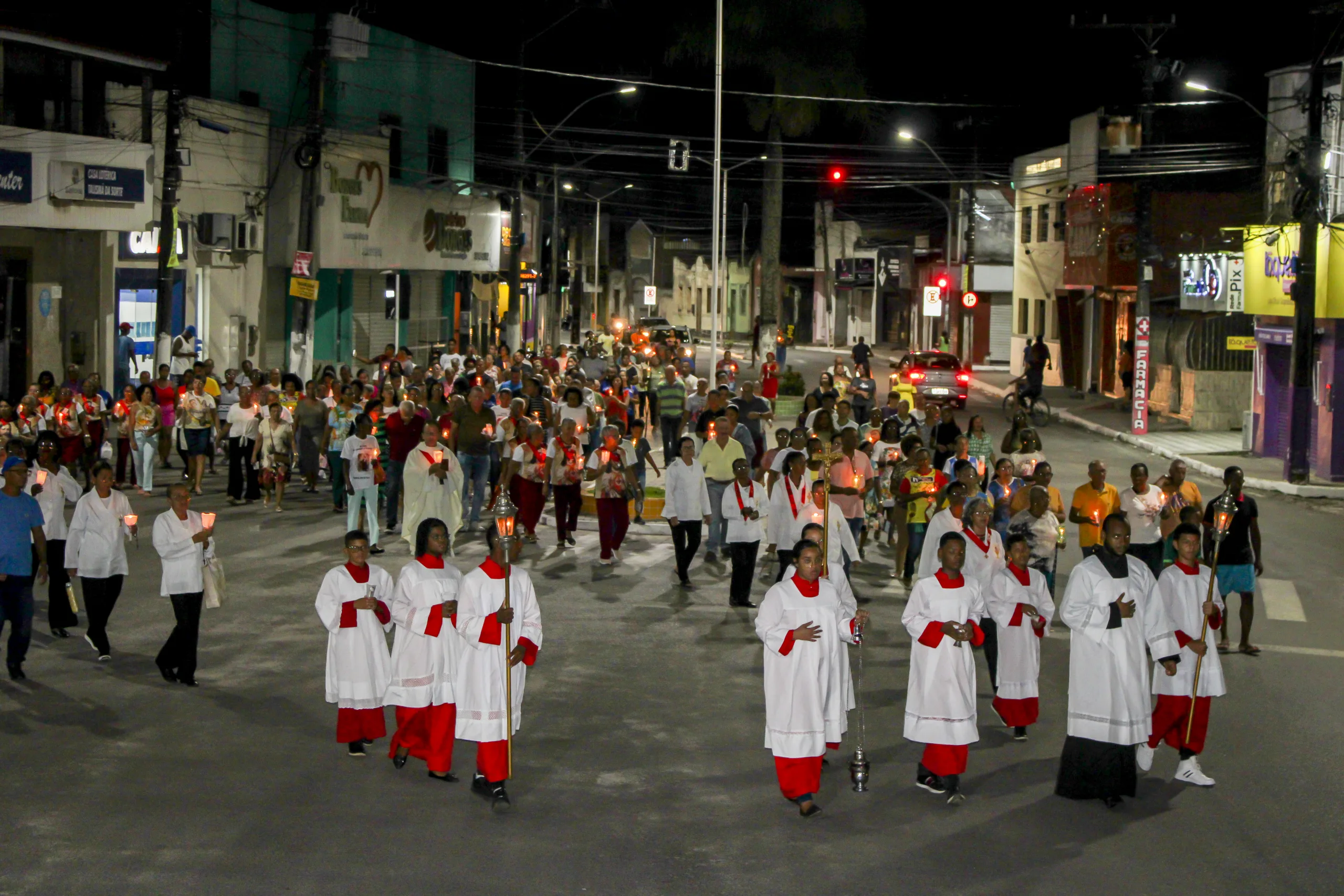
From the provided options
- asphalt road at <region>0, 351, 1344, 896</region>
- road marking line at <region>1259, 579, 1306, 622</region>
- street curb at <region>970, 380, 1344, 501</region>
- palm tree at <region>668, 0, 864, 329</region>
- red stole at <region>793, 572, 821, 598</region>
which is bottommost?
asphalt road at <region>0, 351, 1344, 896</region>

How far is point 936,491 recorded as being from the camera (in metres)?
16.0

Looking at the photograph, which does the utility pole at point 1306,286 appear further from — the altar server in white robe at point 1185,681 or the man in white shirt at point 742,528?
the altar server in white robe at point 1185,681

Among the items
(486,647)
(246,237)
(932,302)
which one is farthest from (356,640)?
(932,302)

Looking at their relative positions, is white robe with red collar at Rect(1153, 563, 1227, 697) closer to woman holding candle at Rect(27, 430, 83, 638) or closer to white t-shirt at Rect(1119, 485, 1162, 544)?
white t-shirt at Rect(1119, 485, 1162, 544)

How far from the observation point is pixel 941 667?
365 inches

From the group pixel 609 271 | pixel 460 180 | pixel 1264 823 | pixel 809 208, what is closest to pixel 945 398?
pixel 460 180

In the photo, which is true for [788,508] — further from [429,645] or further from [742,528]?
[429,645]

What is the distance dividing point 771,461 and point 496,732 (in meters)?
8.96

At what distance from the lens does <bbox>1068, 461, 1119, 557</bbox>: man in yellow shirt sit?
1402cm

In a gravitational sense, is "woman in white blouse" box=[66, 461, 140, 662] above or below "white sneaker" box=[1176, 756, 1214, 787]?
above

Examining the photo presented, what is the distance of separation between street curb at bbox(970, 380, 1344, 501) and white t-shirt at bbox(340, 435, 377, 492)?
872 centimetres

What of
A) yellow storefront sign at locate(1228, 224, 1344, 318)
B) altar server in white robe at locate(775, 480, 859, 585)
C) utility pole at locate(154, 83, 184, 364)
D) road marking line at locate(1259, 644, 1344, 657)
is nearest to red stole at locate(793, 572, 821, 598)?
altar server in white robe at locate(775, 480, 859, 585)

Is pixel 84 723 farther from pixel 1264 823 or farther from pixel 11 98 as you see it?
pixel 11 98

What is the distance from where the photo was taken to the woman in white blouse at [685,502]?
16141 millimetres
